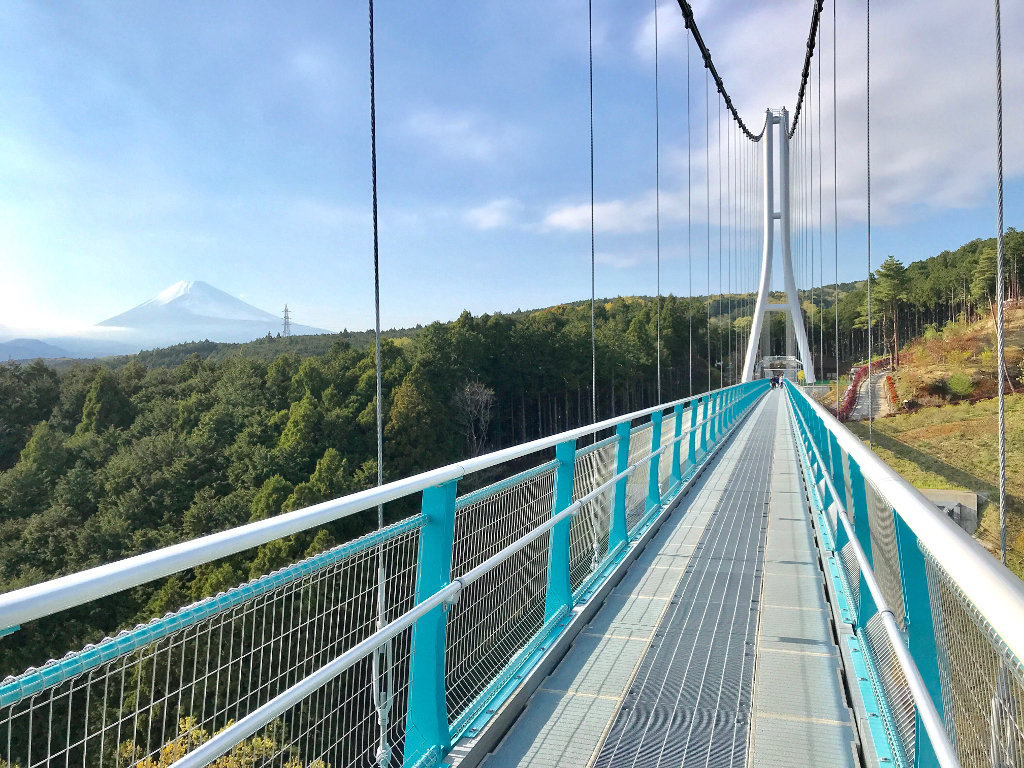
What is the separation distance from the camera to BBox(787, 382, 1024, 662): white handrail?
83cm

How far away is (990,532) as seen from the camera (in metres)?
11.4

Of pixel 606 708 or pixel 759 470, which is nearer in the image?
pixel 606 708

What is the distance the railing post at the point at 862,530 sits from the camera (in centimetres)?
259

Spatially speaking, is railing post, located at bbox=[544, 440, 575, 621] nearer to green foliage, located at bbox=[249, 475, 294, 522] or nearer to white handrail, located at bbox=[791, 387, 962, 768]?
white handrail, located at bbox=[791, 387, 962, 768]

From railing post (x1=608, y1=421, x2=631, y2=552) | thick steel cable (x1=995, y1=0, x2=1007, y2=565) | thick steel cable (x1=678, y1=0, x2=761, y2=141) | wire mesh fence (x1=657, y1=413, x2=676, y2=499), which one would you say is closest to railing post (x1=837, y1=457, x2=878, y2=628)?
thick steel cable (x1=995, y1=0, x2=1007, y2=565)

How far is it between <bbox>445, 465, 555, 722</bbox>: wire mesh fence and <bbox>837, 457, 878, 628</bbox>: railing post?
4.19 feet

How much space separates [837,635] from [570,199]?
112ft

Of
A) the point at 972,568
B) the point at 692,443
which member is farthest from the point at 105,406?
the point at 972,568

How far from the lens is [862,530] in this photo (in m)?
2.63

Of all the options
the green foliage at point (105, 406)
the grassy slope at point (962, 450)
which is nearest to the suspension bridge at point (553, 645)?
the grassy slope at point (962, 450)

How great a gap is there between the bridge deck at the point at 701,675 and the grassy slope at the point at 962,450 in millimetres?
7557

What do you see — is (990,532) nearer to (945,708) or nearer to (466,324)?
(945,708)

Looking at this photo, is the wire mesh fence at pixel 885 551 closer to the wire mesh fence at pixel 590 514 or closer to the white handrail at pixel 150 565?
the white handrail at pixel 150 565

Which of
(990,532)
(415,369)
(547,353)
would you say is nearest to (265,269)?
(415,369)
